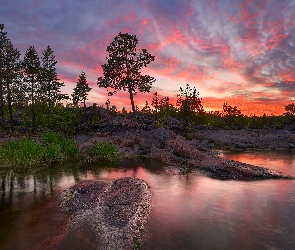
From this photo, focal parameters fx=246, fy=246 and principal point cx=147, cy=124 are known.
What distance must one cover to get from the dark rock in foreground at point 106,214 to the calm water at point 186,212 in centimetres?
43

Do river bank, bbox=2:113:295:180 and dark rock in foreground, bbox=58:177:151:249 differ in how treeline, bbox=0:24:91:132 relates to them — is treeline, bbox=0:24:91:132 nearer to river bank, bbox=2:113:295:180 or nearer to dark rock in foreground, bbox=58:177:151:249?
river bank, bbox=2:113:295:180

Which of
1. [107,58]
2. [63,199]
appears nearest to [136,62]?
[107,58]

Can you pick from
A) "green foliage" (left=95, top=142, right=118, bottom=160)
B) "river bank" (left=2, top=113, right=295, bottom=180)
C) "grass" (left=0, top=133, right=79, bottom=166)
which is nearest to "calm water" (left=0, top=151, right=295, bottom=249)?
"river bank" (left=2, top=113, right=295, bottom=180)

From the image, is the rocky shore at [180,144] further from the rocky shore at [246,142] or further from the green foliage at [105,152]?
the green foliage at [105,152]

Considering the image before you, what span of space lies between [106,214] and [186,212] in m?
3.30

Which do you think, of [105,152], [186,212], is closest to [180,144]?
[105,152]

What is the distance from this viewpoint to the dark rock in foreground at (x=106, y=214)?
295 inches

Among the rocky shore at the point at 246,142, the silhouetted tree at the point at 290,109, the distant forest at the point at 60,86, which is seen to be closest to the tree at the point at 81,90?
the distant forest at the point at 60,86

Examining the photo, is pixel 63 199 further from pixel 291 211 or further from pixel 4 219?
pixel 291 211

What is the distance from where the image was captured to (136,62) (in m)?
40.4

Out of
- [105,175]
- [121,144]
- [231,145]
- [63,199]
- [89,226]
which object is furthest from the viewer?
[231,145]

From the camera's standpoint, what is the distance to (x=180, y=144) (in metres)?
27.5

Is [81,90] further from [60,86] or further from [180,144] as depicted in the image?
[180,144]

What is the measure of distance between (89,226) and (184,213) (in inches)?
153
